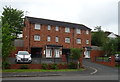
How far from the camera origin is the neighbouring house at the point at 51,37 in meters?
45.9

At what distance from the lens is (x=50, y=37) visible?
48.4 metres

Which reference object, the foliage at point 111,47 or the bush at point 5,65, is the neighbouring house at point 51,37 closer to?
the foliage at point 111,47

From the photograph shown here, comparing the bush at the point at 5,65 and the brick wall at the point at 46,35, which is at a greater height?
the brick wall at the point at 46,35

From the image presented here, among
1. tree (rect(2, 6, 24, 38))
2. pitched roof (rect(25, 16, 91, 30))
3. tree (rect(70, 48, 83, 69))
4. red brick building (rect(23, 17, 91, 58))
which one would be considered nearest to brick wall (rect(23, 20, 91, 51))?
red brick building (rect(23, 17, 91, 58))

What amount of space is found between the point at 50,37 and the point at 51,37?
242mm

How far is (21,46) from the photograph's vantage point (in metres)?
48.4

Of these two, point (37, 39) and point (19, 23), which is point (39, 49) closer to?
point (37, 39)

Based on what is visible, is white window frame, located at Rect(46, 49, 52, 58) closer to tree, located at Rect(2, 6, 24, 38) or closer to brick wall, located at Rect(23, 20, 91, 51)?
brick wall, located at Rect(23, 20, 91, 51)

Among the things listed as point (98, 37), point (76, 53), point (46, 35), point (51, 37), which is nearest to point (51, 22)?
point (51, 37)

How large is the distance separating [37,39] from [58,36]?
5.67 metres

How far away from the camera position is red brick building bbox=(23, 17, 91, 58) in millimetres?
45938

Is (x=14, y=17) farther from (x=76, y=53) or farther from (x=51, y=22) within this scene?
(x=76, y=53)

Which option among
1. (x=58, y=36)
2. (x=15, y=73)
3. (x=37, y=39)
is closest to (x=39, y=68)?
(x=15, y=73)

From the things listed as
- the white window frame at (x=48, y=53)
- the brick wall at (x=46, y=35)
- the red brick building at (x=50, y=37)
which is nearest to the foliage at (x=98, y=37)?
the brick wall at (x=46, y=35)
